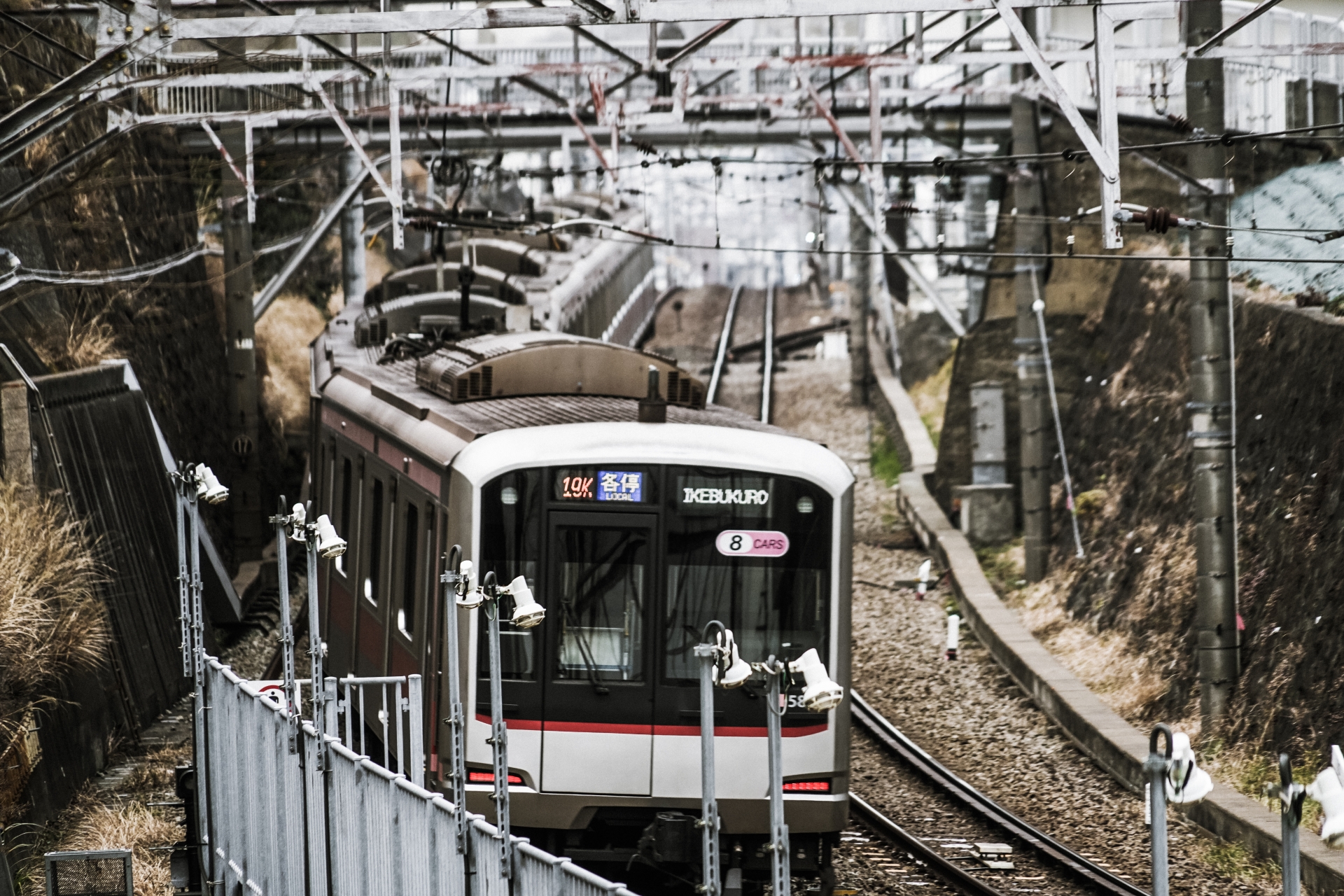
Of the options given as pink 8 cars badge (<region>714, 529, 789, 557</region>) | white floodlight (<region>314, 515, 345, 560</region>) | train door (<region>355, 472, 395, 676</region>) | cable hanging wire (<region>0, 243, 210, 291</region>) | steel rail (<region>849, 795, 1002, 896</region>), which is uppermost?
cable hanging wire (<region>0, 243, 210, 291</region>)

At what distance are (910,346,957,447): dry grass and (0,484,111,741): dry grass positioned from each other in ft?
50.1

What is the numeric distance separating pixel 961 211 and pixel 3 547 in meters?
21.8

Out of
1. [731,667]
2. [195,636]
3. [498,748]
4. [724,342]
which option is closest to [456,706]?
[498,748]

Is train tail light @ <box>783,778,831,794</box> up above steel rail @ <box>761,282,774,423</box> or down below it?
below

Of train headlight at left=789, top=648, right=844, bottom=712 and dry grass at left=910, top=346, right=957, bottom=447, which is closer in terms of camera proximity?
train headlight at left=789, top=648, right=844, bottom=712

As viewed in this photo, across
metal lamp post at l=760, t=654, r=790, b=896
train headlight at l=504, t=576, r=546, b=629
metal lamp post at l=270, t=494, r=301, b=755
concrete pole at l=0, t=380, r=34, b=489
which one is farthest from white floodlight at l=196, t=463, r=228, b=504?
concrete pole at l=0, t=380, r=34, b=489

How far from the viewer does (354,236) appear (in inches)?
1002

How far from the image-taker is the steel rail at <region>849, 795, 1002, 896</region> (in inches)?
391

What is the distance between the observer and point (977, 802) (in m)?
11.9

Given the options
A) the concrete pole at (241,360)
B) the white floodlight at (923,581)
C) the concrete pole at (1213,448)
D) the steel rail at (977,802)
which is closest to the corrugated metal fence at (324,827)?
the steel rail at (977,802)

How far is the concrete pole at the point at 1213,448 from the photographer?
1191 cm

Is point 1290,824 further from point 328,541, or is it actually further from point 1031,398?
point 1031,398

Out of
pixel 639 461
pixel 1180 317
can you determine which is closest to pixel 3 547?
pixel 639 461

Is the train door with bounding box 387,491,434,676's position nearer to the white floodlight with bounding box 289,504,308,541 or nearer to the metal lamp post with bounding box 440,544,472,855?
the white floodlight with bounding box 289,504,308,541
